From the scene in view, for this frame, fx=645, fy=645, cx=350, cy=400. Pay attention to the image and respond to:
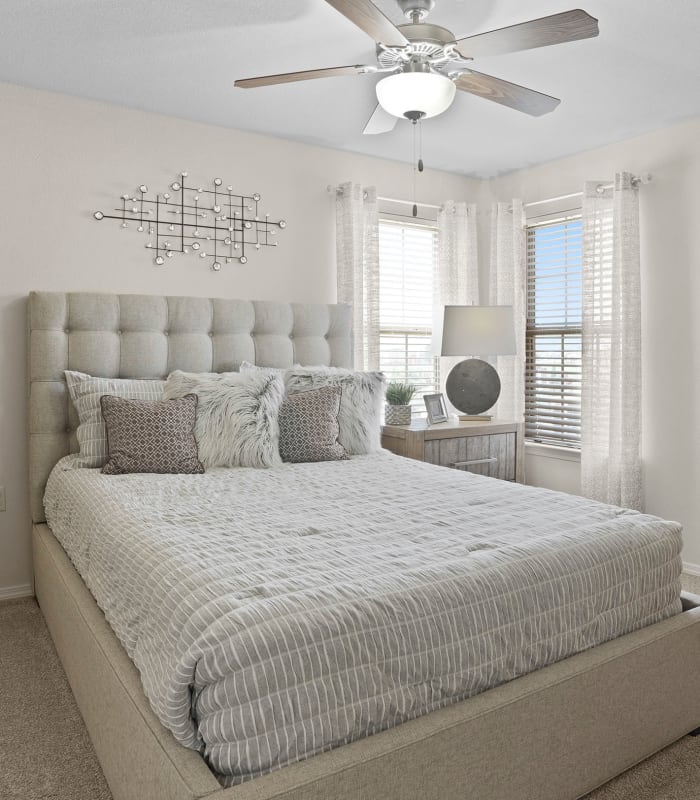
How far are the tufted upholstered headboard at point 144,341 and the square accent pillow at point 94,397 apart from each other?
0.42 feet

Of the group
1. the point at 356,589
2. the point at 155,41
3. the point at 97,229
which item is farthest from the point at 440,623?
the point at 97,229

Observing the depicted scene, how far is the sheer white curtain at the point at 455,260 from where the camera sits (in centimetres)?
446

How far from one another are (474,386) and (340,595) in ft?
9.54

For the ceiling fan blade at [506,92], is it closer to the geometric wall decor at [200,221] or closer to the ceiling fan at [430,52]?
the ceiling fan at [430,52]

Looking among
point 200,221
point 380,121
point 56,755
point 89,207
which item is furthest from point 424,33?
point 56,755

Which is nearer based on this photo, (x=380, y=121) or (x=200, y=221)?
(x=380, y=121)

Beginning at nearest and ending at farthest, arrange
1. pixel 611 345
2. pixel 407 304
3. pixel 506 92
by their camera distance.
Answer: pixel 506 92
pixel 611 345
pixel 407 304

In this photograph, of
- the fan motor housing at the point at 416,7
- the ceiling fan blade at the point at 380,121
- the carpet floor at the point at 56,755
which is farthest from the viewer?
the ceiling fan blade at the point at 380,121

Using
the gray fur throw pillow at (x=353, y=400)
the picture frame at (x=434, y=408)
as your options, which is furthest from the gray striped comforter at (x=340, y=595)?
the picture frame at (x=434, y=408)

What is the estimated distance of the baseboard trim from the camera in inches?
124

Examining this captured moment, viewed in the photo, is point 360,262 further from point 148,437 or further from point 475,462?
point 148,437

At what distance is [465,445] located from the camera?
3.81 m

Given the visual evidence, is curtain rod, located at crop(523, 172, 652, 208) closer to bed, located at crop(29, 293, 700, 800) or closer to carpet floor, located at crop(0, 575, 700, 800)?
bed, located at crop(29, 293, 700, 800)

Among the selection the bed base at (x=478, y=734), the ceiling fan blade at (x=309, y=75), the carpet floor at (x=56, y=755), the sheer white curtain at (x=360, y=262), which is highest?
the ceiling fan blade at (x=309, y=75)
